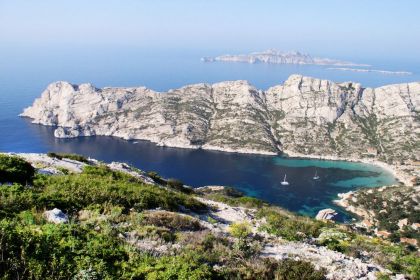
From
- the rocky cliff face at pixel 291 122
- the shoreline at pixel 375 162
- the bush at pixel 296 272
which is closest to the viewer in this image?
the bush at pixel 296 272

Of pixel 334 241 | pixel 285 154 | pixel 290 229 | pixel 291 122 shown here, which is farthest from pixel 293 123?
pixel 334 241

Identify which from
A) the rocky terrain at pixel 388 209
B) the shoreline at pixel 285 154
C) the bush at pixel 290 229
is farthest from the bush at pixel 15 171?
the shoreline at pixel 285 154

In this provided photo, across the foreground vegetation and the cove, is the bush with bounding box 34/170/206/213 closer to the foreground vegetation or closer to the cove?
the foreground vegetation

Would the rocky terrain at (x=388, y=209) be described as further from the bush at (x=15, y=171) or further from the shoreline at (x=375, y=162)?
the bush at (x=15, y=171)

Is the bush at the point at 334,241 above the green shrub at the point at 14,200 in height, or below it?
below

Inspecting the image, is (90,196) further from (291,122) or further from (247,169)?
(291,122)

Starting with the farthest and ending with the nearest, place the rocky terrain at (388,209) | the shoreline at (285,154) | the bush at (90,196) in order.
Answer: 1. the shoreline at (285,154)
2. the rocky terrain at (388,209)
3. the bush at (90,196)

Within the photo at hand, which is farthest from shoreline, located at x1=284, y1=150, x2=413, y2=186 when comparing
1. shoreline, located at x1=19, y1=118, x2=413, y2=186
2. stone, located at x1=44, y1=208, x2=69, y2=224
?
stone, located at x1=44, y1=208, x2=69, y2=224

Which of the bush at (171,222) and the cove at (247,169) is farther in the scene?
the cove at (247,169)
